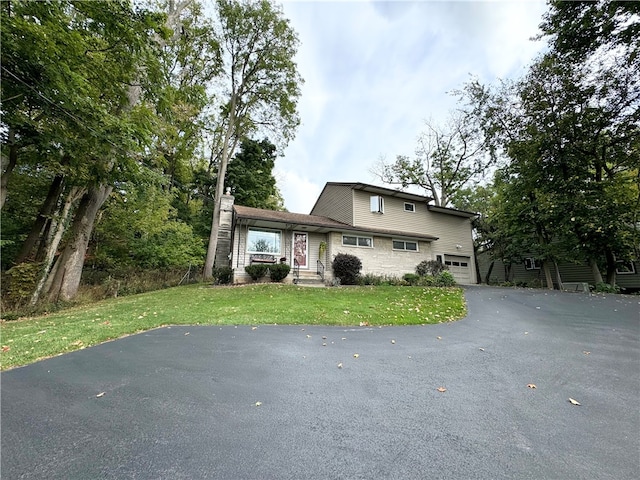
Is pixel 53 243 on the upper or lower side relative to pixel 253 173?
lower

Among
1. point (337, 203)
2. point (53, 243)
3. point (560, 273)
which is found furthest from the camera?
point (560, 273)

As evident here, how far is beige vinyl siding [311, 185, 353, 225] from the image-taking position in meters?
17.0

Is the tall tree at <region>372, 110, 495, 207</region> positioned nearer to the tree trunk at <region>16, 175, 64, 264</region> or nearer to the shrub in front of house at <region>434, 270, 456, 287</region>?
the shrub in front of house at <region>434, 270, 456, 287</region>

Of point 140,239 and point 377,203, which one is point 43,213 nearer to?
point 140,239

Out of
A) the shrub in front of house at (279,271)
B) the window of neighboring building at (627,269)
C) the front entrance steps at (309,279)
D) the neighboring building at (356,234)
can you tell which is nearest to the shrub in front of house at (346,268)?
the neighboring building at (356,234)

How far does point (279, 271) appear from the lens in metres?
13.3

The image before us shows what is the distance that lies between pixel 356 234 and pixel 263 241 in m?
5.34

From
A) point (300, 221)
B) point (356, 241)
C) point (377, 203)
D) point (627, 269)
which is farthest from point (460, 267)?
point (300, 221)

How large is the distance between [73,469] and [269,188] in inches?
897

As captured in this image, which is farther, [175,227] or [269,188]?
[269,188]

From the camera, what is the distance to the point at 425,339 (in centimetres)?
543

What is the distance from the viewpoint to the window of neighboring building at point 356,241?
15.6m

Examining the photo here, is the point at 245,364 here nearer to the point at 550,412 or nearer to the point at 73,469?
the point at 73,469

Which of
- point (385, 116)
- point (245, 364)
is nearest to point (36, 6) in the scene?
point (245, 364)
